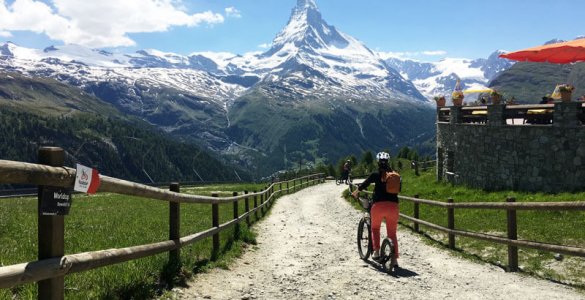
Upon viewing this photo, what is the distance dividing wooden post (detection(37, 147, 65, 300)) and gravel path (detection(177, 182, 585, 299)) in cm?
331

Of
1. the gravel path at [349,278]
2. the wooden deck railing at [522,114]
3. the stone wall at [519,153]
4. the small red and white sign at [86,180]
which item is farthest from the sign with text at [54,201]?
the wooden deck railing at [522,114]

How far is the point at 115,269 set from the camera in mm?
8023

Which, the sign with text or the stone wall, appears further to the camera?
the stone wall

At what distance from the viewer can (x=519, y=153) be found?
75.3 feet

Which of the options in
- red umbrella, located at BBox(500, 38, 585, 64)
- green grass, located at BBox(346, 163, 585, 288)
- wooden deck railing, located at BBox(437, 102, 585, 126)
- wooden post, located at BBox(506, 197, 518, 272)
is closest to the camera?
green grass, located at BBox(346, 163, 585, 288)

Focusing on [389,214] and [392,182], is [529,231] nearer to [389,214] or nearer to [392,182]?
[389,214]

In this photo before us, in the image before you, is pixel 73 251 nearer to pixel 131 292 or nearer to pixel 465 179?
pixel 131 292

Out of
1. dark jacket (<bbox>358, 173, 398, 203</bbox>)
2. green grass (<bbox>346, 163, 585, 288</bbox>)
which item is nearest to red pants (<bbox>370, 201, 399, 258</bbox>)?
dark jacket (<bbox>358, 173, 398, 203</bbox>)

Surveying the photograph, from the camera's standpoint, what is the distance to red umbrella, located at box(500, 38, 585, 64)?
21562mm

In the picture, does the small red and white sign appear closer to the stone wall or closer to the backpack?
the backpack

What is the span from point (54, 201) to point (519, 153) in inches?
877

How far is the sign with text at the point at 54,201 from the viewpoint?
16.1 ft

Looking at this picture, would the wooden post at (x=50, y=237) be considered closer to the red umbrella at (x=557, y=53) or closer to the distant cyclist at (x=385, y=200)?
the distant cyclist at (x=385, y=200)

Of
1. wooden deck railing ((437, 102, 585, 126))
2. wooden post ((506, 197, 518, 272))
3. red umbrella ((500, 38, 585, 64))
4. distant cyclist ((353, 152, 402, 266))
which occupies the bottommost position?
wooden post ((506, 197, 518, 272))
